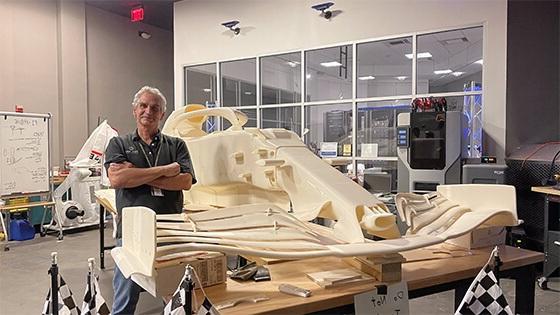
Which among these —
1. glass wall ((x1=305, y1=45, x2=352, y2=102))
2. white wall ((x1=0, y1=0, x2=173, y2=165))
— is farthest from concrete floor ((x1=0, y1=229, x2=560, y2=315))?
glass wall ((x1=305, y1=45, x2=352, y2=102))

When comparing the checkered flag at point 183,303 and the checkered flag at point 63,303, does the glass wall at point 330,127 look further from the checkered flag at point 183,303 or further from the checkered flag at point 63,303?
the checkered flag at point 183,303

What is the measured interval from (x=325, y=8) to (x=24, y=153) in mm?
4562

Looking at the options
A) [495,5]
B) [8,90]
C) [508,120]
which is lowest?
[508,120]

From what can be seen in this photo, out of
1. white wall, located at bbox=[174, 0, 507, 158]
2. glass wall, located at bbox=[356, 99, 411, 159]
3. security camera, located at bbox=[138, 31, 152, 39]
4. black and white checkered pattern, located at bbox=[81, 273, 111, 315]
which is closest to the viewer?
black and white checkered pattern, located at bbox=[81, 273, 111, 315]

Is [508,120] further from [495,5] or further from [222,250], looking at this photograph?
[222,250]

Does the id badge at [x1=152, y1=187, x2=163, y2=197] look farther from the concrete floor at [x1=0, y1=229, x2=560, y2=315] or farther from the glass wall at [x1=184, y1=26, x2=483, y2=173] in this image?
the glass wall at [x1=184, y1=26, x2=483, y2=173]

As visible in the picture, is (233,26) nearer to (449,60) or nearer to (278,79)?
(278,79)

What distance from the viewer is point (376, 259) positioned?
1507 mm

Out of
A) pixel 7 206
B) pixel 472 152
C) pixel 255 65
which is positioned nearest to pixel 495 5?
pixel 472 152

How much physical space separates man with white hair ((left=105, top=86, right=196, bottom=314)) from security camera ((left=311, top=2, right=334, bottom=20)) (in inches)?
166

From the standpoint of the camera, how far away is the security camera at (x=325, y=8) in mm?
6180

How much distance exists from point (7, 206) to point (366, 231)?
5.66 meters

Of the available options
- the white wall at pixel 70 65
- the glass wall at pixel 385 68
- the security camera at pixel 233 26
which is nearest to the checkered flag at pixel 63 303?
the glass wall at pixel 385 68

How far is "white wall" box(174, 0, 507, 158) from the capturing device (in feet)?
16.4
